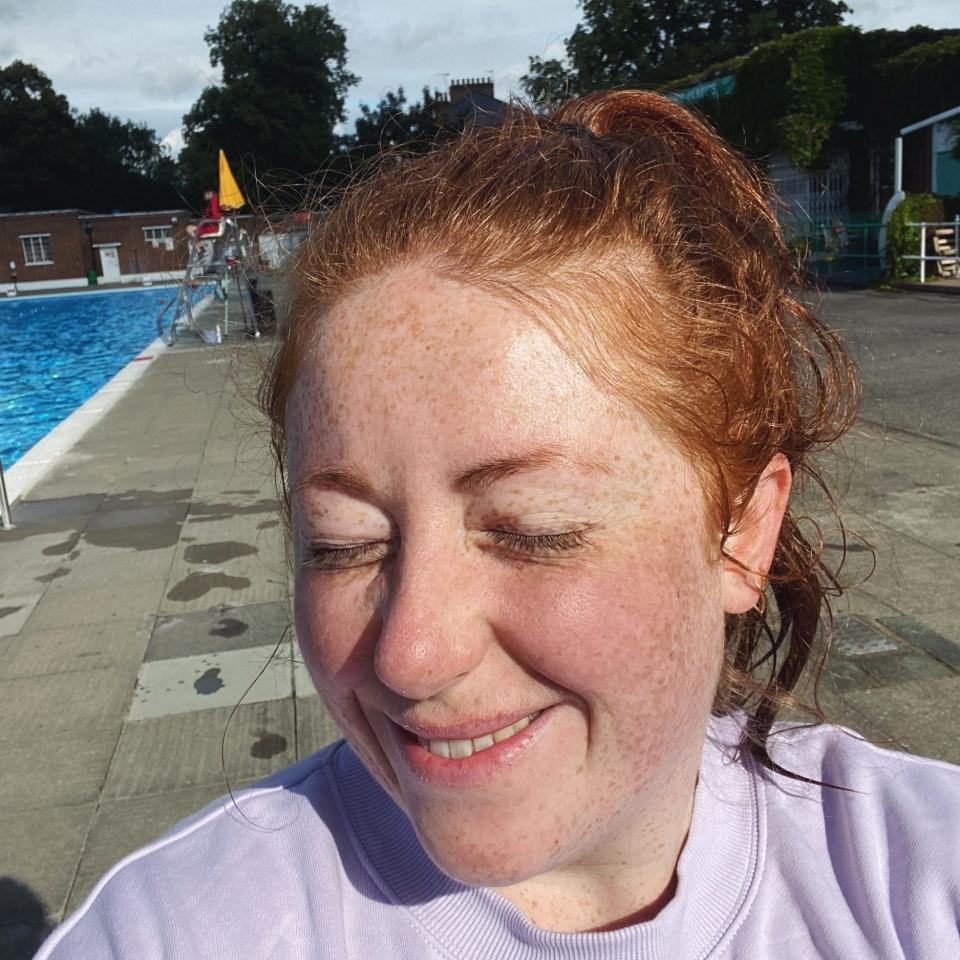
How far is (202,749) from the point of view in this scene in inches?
139

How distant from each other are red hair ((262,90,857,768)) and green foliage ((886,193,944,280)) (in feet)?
59.1

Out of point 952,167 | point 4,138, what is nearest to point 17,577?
point 952,167

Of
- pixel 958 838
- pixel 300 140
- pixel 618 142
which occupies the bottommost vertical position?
pixel 958 838

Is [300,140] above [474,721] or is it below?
above

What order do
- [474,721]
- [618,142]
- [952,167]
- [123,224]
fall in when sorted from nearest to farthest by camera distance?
1. [474,721]
2. [618,142]
3. [952,167]
4. [123,224]

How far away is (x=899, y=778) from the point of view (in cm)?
131

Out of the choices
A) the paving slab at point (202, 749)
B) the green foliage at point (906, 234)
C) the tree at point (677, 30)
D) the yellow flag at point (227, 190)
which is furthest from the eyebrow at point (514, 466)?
the tree at point (677, 30)

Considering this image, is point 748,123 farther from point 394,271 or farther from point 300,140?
point 300,140

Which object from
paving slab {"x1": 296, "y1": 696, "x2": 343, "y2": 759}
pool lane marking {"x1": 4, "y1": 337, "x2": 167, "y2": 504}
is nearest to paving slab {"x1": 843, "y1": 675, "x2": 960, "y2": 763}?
paving slab {"x1": 296, "y1": 696, "x2": 343, "y2": 759}

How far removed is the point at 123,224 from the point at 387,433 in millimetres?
48303

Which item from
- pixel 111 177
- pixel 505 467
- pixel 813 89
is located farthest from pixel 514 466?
pixel 111 177

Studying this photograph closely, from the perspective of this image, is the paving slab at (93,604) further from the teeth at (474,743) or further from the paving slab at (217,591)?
the teeth at (474,743)

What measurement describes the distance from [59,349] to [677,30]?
116ft

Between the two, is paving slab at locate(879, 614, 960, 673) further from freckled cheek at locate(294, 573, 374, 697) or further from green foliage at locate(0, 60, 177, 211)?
green foliage at locate(0, 60, 177, 211)
